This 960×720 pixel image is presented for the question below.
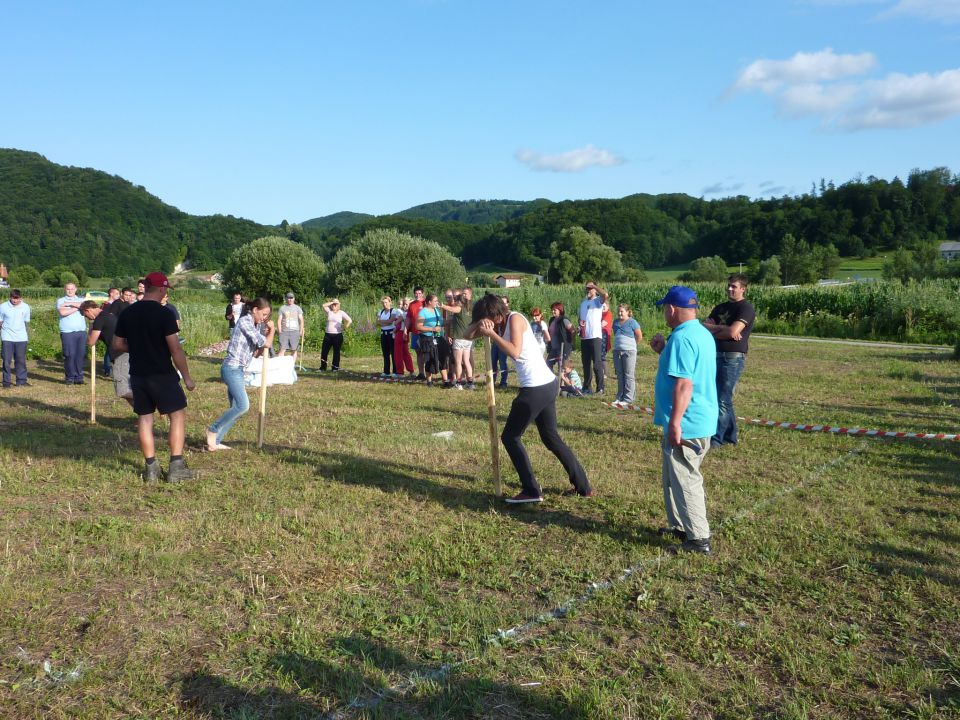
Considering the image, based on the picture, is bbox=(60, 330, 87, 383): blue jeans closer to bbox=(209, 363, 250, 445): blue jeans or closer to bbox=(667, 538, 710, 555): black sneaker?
bbox=(209, 363, 250, 445): blue jeans

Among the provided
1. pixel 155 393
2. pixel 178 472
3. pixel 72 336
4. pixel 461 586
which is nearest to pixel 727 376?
pixel 461 586

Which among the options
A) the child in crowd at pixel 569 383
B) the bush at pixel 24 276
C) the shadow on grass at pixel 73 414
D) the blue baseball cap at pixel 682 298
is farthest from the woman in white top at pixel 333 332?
the bush at pixel 24 276

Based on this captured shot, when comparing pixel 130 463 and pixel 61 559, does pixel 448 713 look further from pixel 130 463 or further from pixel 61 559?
pixel 130 463

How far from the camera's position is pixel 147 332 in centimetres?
671

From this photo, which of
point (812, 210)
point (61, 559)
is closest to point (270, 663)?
point (61, 559)

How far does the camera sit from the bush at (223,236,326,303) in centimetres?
5378

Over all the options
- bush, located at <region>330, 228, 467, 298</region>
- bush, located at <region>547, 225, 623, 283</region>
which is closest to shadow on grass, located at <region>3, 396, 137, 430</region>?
bush, located at <region>330, 228, 467, 298</region>

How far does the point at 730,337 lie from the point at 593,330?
186 inches

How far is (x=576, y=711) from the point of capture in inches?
130

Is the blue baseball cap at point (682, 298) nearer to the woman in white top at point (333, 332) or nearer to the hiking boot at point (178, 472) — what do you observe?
the hiking boot at point (178, 472)

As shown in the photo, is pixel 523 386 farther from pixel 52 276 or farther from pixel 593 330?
pixel 52 276

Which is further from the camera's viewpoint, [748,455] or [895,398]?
[895,398]

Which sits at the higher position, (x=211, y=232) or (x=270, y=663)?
(x=211, y=232)

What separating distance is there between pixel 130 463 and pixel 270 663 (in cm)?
475
